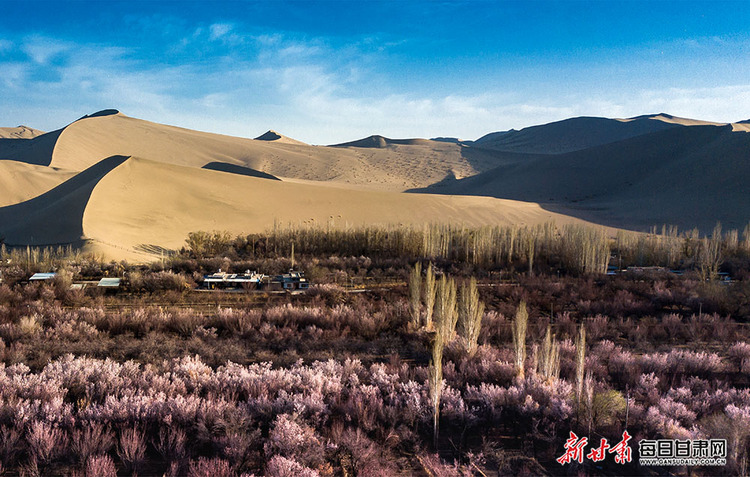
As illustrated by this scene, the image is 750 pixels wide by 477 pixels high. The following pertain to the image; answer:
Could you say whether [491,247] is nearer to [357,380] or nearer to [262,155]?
[357,380]

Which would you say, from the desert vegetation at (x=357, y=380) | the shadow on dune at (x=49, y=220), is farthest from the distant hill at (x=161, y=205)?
the desert vegetation at (x=357, y=380)

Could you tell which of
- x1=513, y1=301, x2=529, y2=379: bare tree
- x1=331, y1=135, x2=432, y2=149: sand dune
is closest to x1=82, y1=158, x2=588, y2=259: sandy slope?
x1=513, y1=301, x2=529, y2=379: bare tree

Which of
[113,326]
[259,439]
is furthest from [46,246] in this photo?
[259,439]

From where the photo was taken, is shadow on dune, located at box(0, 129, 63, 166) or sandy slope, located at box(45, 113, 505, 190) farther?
sandy slope, located at box(45, 113, 505, 190)

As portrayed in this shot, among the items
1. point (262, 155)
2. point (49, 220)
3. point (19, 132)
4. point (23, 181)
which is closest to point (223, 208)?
point (49, 220)

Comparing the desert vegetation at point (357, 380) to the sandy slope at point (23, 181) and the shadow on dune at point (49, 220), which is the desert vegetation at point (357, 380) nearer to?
the shadow on dune at point (49, 220)

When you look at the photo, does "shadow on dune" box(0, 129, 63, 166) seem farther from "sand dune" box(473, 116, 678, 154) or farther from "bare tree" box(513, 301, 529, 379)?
"sand dune" box(473, 116, 678, 154)
